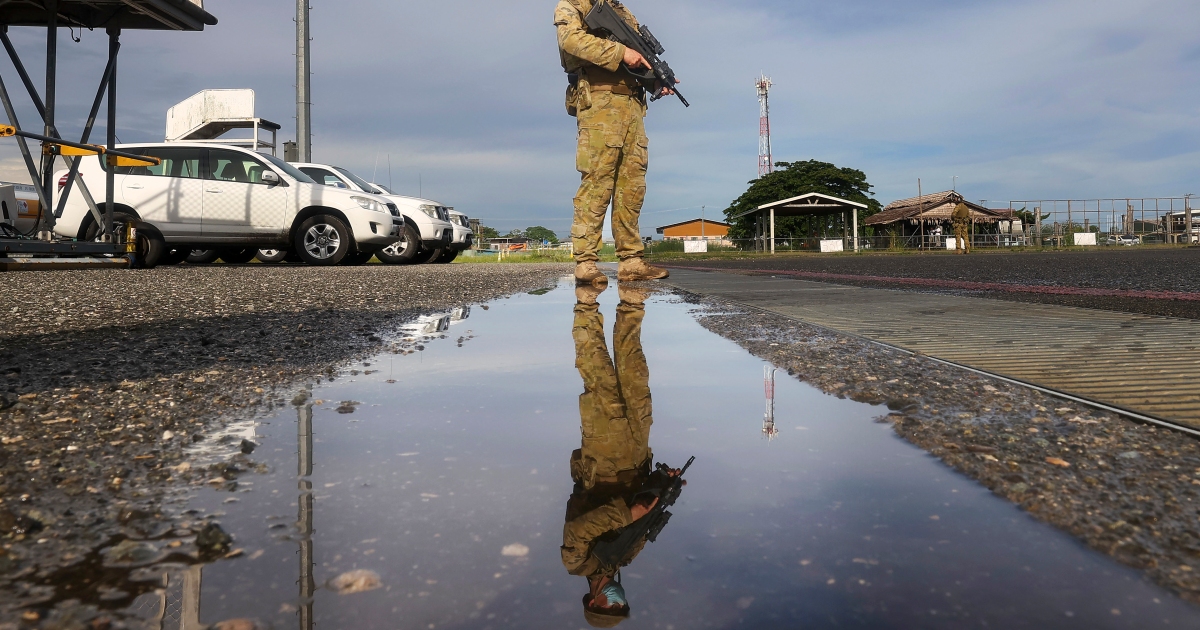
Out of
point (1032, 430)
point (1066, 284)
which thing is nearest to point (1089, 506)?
point (1032, 430)

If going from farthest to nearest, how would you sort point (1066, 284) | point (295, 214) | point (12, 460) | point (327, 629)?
1. point (295, 214)
2. point (1066, 284)
3. point (12, 460)
4. point (327, 629)

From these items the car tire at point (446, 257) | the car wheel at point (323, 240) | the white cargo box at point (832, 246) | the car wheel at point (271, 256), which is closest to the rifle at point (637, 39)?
the car wheel at point (323, 240)

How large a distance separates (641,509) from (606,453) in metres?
0.34

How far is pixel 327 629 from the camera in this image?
84 cm

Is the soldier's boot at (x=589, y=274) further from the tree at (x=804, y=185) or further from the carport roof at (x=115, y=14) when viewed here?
the tree at (x=804, y=185)

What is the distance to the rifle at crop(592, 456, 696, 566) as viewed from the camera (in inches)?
40.9

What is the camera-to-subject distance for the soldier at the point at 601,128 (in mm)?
6488

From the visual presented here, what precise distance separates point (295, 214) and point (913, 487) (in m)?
11.7

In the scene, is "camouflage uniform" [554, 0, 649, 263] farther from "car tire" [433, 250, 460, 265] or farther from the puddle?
"car tire" [433, 250, 460, 265]

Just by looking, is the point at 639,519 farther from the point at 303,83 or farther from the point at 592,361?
the point at 303,83

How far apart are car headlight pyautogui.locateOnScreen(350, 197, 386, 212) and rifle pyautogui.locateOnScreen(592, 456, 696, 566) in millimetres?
11243

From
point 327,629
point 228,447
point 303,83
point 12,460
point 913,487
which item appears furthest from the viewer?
point 303,83

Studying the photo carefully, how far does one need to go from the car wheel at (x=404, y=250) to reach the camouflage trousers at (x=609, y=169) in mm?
6928

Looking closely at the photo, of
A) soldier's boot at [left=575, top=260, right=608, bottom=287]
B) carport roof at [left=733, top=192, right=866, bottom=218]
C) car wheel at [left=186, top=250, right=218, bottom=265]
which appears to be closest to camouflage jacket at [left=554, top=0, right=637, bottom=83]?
soldier's boot at [left=575, top=260, right=608, bottom=287]
